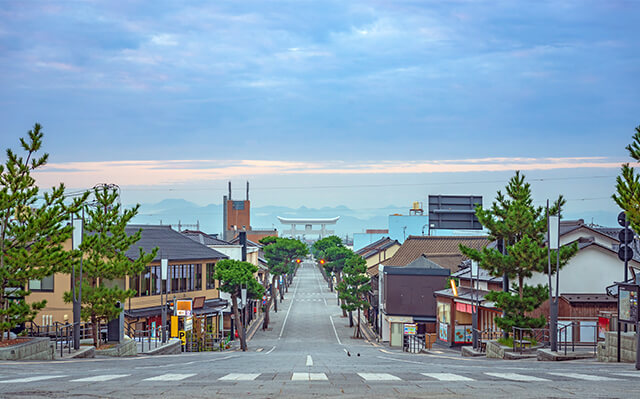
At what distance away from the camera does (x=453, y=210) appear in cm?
5147

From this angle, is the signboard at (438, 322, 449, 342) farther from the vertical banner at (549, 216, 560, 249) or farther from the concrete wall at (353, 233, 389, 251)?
the concrete wall at (353, 233, 389, 251)

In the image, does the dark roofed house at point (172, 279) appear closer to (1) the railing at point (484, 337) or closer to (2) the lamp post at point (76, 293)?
(2) the lamp post at point (76, 293)

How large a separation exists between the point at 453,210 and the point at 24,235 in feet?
113

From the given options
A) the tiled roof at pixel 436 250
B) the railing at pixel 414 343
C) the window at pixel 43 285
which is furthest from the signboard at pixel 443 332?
the window at pixel 43 285

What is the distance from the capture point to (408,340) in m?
57.0

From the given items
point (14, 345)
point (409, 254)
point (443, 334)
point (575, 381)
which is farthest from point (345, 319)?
point (575, 381)

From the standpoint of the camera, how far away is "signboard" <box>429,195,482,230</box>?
51.3 m

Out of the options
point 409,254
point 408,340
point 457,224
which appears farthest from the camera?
point 409,254

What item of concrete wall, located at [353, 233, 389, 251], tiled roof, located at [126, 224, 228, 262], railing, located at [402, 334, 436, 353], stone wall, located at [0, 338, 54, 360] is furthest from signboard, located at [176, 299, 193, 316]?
concrete wall, located at [353, 233, 389, 251]

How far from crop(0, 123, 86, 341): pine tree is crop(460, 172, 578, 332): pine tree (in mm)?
18134

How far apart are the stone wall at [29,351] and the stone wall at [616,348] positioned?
20.3m

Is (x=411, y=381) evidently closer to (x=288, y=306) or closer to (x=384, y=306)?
(x=384, y=306)

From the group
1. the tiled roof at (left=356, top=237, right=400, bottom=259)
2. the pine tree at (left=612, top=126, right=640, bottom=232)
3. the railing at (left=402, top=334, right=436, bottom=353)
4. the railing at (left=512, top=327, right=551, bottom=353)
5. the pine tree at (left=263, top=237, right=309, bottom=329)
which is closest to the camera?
the pine tree at (left=612, top=126, right=640, bottom=232)

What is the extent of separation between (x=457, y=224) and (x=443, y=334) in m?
8.66
